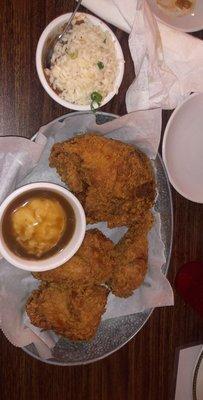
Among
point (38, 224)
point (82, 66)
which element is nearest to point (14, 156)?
point (38, 224)

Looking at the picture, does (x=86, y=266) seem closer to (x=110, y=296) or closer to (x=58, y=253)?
(x=58, y=253)

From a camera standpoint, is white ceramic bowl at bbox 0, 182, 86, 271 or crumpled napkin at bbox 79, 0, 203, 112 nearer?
white ceramic bowl at bbox 0, 182, 86, 271

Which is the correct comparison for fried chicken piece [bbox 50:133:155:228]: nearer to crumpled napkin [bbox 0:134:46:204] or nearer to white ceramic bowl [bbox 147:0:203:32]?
crumpled napkin [bbox 0:134:46:204]

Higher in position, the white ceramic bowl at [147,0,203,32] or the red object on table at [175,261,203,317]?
the white ceramic bowl at [147,0,203,32]

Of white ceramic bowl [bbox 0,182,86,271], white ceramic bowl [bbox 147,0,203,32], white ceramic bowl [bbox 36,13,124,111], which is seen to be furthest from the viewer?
white ceramic bowl [bbox 147,0,203,32]

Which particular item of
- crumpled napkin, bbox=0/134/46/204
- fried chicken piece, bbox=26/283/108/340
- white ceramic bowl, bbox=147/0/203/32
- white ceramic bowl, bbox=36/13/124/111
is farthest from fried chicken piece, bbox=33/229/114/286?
white ceramic bowl, bbox=147/0/203/32

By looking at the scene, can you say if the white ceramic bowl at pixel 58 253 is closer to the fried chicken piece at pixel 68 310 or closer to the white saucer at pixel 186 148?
the fried chicken piece at pixel 68 310

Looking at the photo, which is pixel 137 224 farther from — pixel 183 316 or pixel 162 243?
pixel 183 316
